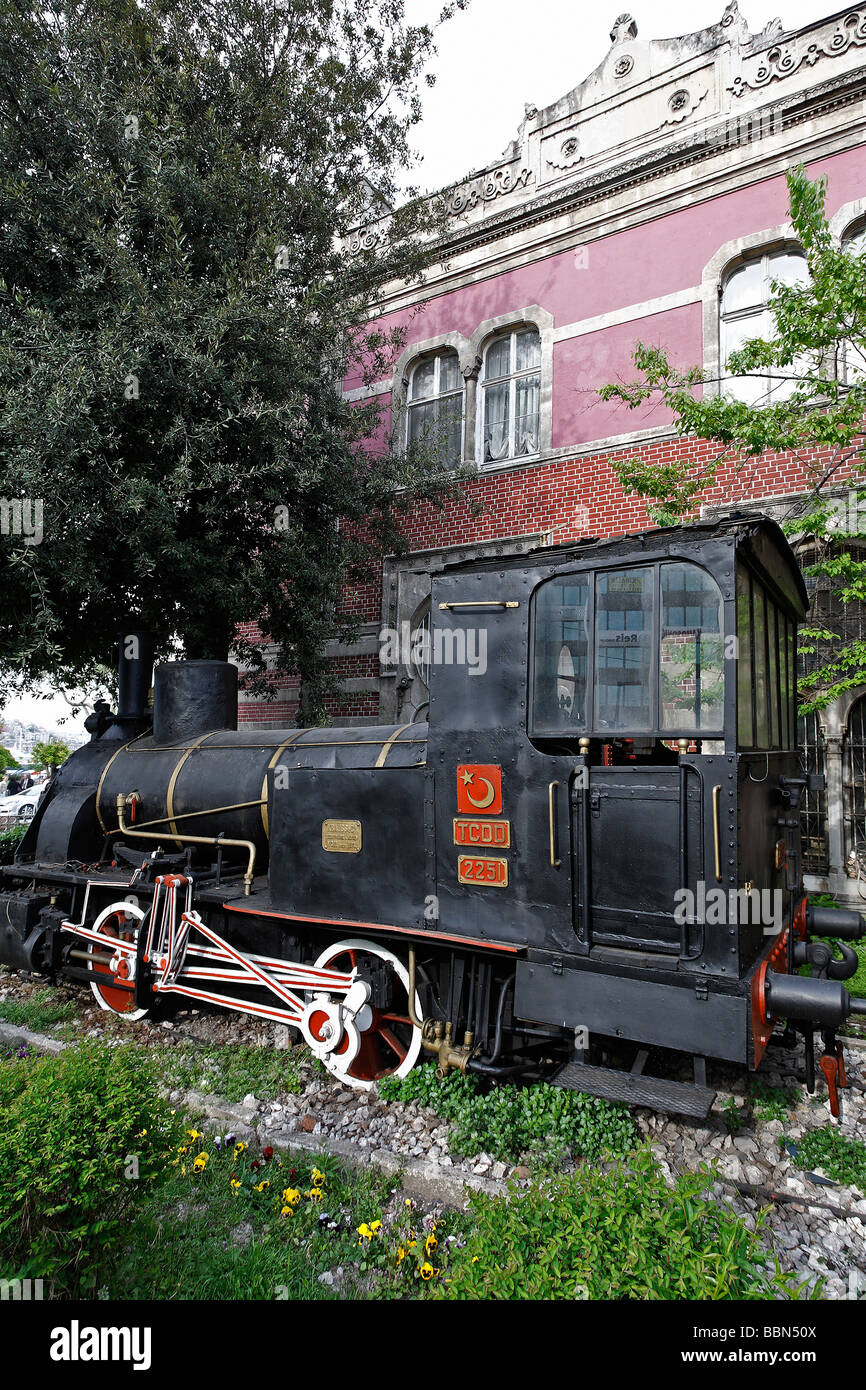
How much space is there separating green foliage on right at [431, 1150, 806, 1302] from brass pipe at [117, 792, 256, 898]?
11.0 ft

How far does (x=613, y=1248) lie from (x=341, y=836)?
2888 mm

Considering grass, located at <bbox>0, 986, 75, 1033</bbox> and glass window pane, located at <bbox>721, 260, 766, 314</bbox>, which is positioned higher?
glass window pane, located at <bbox>721, 260, 766, 314</bbox>

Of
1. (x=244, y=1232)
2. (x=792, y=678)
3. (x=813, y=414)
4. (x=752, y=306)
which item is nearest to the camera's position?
(x=244, y=1232)

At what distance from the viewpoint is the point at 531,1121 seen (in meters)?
4.10

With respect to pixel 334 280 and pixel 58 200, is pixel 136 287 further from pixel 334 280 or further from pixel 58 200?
pixel 334 280

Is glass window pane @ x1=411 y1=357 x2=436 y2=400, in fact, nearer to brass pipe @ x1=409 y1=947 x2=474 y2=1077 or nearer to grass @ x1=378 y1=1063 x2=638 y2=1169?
brass pipe @ x1=409 y1=947 x2=474 y2=1077

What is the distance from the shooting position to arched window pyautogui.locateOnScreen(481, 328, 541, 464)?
37.3 ft

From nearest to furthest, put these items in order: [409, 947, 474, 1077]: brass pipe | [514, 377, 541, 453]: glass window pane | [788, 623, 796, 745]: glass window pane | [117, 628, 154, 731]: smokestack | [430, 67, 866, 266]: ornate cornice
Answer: [409, 947, 474, 1077]: brass pipe → [788, 623, 796, 745]: glass window pane → [117, 628, 154, 731]: smokestack → [430, 67, 866, 266]: ornate cornice → [514, 377, 541, 453]: glass window pane

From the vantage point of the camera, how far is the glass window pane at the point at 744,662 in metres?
3.66

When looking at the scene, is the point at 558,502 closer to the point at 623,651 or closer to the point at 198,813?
the point at 198,813

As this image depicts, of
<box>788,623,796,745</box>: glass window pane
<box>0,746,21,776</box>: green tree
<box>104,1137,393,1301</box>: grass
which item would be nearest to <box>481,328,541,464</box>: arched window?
<box>788,623,796,745</box>: glass window pane

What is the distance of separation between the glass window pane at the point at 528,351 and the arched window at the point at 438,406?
1037 mm

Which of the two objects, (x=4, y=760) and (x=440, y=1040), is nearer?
(x=440, y=1040)

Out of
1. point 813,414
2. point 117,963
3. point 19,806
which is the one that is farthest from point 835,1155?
point 19,806
